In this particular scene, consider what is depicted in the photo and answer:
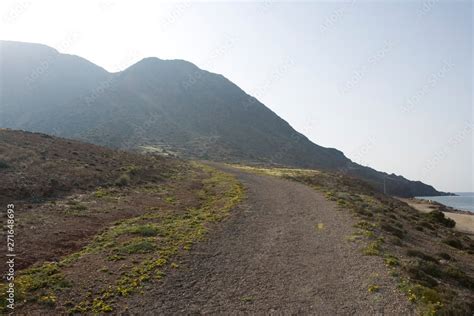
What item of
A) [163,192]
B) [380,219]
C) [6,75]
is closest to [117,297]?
[380,219]

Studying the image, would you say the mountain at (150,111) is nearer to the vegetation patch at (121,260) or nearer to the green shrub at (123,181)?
the green shrub at (123,181)

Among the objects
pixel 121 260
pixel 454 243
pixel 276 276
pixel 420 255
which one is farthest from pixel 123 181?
pixel 454 243

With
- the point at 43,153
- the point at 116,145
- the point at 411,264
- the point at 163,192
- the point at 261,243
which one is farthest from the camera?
the point at 116,145

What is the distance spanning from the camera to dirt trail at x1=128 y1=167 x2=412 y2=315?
13617 millimetres

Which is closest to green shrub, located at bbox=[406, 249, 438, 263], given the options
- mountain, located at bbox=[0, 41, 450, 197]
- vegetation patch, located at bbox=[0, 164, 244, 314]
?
vegetation patch, located at bbox=[0, 164, 244, 314]

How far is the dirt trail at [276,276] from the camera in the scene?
44.7ft

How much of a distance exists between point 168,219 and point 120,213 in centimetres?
386

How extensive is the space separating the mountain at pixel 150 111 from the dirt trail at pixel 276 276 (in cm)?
8444

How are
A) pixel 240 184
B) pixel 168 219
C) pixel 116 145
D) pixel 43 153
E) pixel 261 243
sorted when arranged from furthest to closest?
1. pixel 116 145
2. pixel 240 184
3. pixel 43 153
4. pixel 168 219
5. pixel 261 243

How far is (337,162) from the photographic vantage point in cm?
16512

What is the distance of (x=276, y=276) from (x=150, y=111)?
5394 inches

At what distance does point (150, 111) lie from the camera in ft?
484

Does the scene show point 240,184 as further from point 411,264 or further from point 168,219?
point 411,264

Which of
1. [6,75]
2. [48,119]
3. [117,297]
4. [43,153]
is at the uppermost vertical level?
[6,75]
